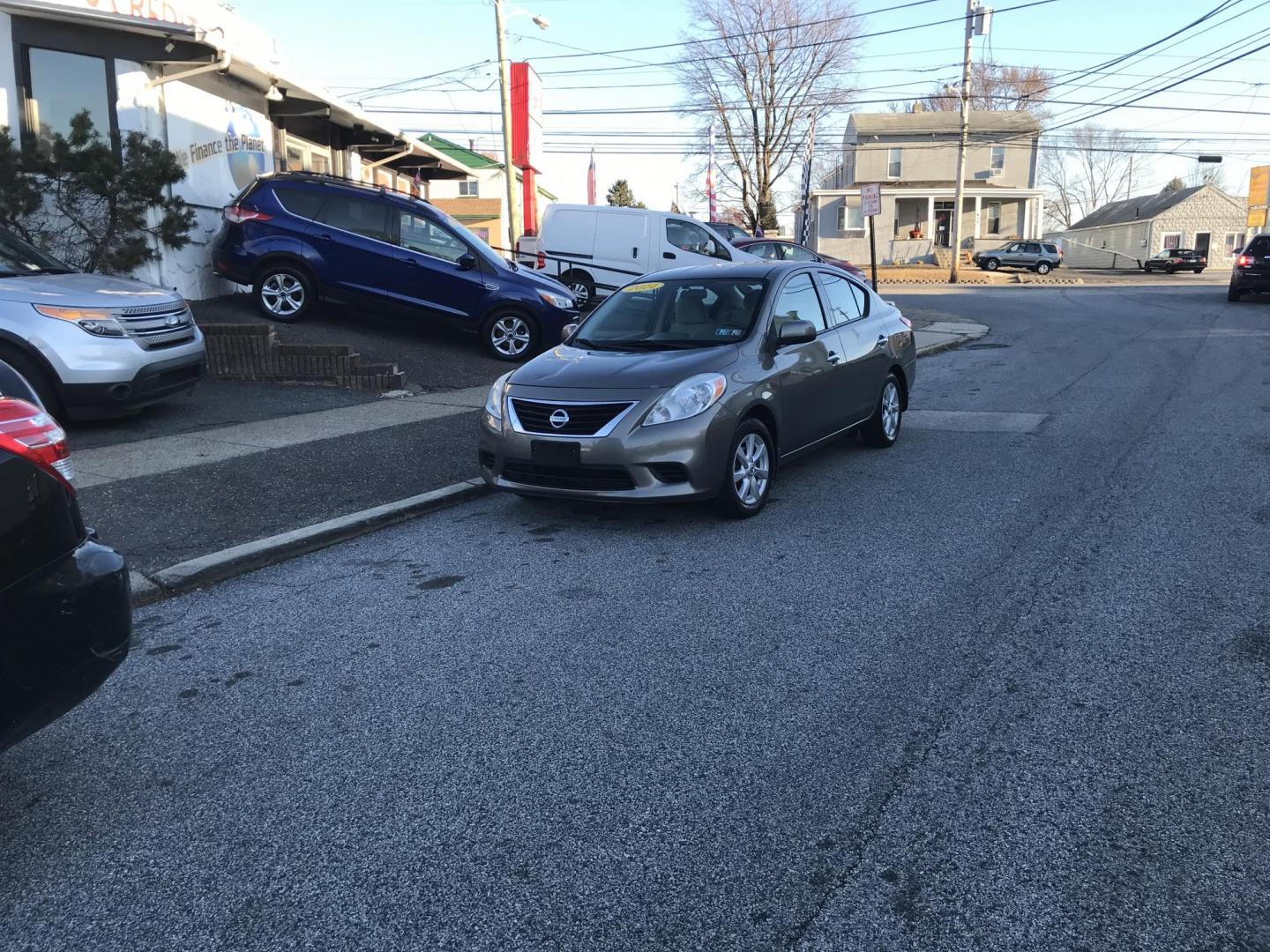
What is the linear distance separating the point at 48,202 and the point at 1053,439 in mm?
10859

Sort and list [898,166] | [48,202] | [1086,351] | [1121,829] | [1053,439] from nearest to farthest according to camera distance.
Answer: [1121,829] → [1053,439] → [48,202] → [1086,351] → [898,166]

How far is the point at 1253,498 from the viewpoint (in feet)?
22.2

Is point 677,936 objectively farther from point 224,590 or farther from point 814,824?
point 224,590

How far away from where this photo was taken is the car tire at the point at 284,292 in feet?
42.1

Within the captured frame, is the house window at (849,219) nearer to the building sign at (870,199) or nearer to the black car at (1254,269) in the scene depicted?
the black car at (1254,269)

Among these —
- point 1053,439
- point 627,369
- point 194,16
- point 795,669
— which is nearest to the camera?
point 795,669

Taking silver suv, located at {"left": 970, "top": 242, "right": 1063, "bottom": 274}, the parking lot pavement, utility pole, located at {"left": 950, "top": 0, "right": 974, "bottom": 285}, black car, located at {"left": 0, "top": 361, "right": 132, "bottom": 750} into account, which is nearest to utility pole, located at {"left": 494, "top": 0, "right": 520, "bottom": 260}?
the parking lot pavement

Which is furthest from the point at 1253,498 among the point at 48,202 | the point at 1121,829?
the point at 48,202

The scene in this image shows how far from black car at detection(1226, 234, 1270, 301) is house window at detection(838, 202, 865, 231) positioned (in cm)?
2776

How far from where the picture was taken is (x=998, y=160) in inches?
2079

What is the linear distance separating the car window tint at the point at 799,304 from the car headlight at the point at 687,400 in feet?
3.48

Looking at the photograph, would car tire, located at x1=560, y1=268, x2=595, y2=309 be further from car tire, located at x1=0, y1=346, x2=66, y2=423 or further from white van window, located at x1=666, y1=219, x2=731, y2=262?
car tire, located at x1=0, y1=346, x2=66, y2=423

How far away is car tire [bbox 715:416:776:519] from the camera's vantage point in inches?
253

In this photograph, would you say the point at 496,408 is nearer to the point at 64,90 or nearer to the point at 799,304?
the point at 799,304
